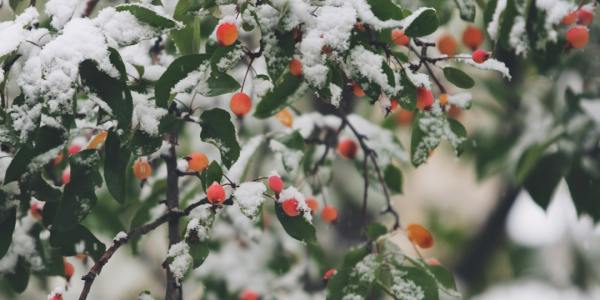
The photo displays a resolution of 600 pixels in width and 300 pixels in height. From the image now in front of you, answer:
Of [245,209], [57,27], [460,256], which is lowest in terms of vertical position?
[460,256]

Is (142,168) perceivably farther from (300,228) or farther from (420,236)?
(420,236)

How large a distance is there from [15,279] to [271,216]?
1.18 meters

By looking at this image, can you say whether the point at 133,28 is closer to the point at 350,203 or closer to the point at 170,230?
the point at 170,230

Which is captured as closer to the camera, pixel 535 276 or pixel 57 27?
pixel 57 27

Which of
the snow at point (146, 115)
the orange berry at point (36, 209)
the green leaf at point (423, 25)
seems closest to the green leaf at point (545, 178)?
the green leaf at point (423, 25)

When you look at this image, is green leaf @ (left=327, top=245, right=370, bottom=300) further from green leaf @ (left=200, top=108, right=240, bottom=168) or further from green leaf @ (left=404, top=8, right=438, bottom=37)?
green leaf @ (left=404, top=8, right=438, bottom=37)

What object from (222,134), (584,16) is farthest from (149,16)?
(584,16)

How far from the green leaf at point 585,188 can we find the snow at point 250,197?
847 mm

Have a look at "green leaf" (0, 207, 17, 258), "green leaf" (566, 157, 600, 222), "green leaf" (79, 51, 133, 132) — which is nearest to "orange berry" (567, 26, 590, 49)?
"green leaf" (566, 157, 600, 222)

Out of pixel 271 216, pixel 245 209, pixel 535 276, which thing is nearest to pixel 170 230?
pixel 245 209

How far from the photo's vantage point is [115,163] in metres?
1.12

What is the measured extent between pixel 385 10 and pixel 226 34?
0.79 feet

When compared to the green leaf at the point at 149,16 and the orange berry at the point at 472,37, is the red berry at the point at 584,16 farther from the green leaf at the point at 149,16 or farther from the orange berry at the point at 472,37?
the green leaf at the point at 149,16

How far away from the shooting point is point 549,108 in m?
2.40
